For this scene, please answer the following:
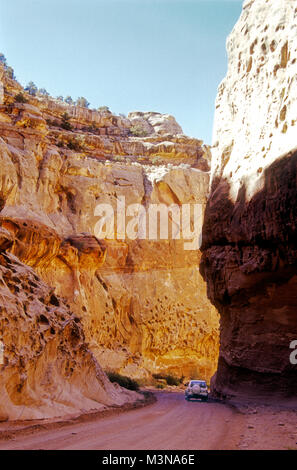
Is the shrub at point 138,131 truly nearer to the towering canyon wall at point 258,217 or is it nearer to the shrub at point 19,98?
the shrub at point 19,98

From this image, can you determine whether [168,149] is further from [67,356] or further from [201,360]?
[67,356]

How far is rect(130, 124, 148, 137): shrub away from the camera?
156 ft

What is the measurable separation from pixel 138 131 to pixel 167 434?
42900mm

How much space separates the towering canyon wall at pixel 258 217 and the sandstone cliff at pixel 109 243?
481 inches

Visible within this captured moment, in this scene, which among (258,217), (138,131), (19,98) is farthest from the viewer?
(138,131)

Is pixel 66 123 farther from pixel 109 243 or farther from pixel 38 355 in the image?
pixel 38 355

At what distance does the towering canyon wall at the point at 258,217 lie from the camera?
44.5 ft

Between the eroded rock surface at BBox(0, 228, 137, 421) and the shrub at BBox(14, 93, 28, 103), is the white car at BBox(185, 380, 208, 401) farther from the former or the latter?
the shrub at BBox(14, 93, 28, 103)

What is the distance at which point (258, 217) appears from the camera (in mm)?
14359

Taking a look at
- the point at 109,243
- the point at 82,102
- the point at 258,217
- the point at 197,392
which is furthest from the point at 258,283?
the point at 82,102

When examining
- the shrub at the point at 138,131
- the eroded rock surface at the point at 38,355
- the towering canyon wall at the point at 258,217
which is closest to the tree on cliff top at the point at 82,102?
the shrub at the point at 138,131

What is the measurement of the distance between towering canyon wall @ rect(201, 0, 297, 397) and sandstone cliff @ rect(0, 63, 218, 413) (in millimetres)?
12217
